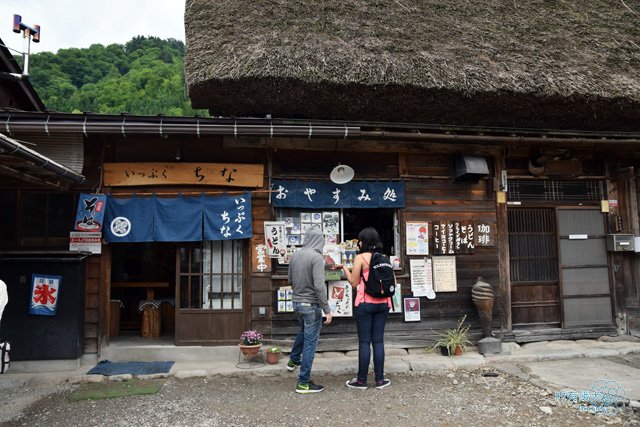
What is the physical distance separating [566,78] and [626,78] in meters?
1.21

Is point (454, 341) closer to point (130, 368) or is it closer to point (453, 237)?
point (453, 237)

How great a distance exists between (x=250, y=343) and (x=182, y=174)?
269 centimetres

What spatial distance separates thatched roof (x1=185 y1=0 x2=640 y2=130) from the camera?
604 centimetres

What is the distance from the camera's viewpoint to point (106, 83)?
31688mm

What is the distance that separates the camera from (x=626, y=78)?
22.3 ft

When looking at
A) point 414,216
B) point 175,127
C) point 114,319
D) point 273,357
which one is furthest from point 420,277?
point 114,319

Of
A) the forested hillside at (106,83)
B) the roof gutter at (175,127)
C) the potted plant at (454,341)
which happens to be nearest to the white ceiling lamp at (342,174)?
the roof gutter at (175,127)

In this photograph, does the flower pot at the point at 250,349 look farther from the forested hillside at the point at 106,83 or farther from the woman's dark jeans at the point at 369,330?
the forested hillside at the point at 106,83

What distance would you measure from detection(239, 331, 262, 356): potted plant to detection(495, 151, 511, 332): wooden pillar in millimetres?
4009

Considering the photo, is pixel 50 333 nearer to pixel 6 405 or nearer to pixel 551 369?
pixel 6 405

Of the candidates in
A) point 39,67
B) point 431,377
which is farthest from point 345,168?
point 39,67

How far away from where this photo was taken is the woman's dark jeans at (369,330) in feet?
15.3

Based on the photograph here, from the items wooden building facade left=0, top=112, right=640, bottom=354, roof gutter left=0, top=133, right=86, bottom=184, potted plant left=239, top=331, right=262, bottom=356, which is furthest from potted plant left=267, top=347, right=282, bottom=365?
roof gutter left=0, top=133, right=86, bottom=184

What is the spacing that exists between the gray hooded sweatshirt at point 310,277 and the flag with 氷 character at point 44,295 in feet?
11.0
